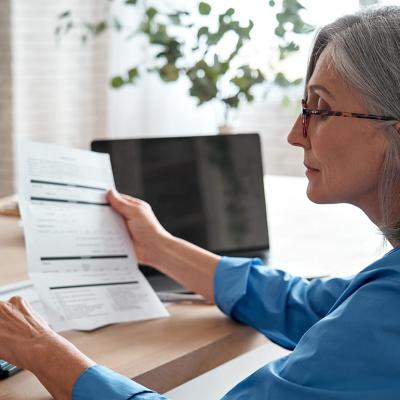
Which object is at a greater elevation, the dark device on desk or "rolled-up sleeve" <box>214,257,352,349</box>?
the dark device on desk

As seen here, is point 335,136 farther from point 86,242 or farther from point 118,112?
point 118,112

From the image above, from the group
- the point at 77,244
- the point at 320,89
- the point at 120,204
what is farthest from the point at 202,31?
the point at 320,89

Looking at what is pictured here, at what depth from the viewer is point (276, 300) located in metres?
1.48

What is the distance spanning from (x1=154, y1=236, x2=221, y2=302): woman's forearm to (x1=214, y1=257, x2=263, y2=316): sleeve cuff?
0.01 m

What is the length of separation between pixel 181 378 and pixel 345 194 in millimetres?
385

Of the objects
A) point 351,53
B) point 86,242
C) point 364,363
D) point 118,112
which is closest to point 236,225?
point 86,242

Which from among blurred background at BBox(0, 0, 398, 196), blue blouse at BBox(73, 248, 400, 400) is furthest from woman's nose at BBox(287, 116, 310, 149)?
blurred background at BBox(0, 0, 398, 196)

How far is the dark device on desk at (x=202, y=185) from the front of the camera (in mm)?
1721

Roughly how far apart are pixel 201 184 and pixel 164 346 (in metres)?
0.57

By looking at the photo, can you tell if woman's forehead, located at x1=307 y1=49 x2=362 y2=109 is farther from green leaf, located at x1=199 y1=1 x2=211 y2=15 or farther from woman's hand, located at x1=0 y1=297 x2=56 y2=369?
green leaf, located at x1=199 y1=1 x2=211 y2=15

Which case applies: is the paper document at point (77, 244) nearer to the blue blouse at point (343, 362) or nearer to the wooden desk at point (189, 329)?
the wooden desk at point (189, 329)

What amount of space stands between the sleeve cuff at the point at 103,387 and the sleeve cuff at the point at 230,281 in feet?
1.38

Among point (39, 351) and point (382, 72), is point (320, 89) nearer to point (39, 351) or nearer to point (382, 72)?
point (382, 72)

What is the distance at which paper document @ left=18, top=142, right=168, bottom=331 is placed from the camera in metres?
1.36
